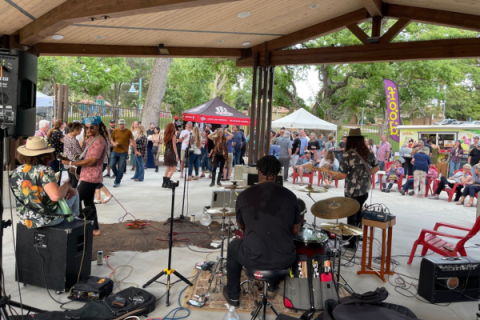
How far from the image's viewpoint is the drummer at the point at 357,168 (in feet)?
17.2

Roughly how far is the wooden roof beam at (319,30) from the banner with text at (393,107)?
12047 millimetres

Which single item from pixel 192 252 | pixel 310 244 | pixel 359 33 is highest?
pixel 359 33

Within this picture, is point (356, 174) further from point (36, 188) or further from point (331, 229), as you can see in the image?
point (36, 188)

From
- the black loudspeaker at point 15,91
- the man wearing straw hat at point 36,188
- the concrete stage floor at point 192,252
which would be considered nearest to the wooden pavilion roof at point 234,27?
the black loudspeaker at point 15,91

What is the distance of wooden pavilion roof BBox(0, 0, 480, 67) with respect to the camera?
5.02 metres

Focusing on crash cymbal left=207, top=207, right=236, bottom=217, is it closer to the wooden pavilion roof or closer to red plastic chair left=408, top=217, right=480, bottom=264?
the wooden pavilion roof

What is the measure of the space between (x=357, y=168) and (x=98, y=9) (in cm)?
384

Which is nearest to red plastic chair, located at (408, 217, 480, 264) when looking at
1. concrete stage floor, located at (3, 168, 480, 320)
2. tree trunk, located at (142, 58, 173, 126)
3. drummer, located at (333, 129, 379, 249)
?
concrete stage floor, located at (3, 168, 480, 320)

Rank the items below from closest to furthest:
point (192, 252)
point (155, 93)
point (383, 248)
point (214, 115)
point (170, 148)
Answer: point (383, 248) → point (192, 252) → point (170, 148) → point (214, 115) → point (155, 93)

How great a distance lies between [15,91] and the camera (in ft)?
10.3

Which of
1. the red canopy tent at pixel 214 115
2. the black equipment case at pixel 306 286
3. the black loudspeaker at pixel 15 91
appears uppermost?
the red canopy tent at pixel 214 115

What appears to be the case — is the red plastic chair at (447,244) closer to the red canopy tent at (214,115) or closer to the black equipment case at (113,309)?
the black equipment case at (113,309)

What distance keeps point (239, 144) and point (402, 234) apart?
6.90m

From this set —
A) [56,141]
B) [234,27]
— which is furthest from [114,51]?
[234,27]
